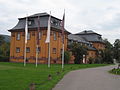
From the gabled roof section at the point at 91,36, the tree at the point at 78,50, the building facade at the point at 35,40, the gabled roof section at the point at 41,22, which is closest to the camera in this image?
the building facade at the point at 35,40

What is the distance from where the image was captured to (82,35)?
81.2 m

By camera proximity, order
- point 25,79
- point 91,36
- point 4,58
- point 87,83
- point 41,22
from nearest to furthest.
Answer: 1. point 87,83
2. point 25,79
3. point 41,22
4. point 4,58
5. point 91,36

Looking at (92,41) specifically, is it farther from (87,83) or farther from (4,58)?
(87,83)

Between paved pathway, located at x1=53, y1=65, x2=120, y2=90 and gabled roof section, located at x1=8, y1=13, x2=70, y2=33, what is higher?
gabled roof section, located at x1=8, y1=13, x2=70, y2=33

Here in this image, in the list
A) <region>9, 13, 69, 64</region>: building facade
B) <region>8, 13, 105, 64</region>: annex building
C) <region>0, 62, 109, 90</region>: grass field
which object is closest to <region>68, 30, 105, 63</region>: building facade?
<region>8, 13, 105, 64</region>: annex building

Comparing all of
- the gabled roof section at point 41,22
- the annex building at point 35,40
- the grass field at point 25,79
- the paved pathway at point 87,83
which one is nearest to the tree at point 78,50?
the annex building at point 35,40

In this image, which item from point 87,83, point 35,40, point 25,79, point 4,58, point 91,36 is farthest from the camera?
point 91,36

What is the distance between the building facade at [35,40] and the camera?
4847 cm

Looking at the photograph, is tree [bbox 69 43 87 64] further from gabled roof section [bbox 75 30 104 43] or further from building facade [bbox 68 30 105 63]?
gabled roof section [bbox 75 30 104 43]

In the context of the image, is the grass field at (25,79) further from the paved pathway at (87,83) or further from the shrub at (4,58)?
the shrub at (4,58)

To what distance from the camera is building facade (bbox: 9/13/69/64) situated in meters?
48.5

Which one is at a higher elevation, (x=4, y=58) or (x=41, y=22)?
(x=41, y=22)

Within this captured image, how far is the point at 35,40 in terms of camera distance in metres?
49.8

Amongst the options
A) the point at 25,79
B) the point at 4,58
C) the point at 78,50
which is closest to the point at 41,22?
the point at 78,50
